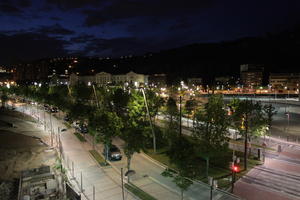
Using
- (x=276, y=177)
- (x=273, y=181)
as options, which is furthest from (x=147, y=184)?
(x=276, y=177)

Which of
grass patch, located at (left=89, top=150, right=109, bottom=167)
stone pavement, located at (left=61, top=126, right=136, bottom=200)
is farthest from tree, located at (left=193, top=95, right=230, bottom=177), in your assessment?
grass patch, located at (left=89, top=150, right=109, bottom=167)

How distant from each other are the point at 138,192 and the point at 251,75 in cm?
17060

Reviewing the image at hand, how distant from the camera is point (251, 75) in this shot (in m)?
173

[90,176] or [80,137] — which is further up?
[80,137]

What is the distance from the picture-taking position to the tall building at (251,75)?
16900 cm

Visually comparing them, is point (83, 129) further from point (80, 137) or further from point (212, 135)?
point (212, 135)

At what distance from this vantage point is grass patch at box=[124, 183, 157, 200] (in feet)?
66.4

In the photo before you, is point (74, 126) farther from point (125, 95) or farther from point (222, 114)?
point (222, 114)

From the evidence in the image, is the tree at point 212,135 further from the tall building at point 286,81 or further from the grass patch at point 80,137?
the tall building at point 286,81

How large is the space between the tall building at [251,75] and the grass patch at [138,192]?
160m

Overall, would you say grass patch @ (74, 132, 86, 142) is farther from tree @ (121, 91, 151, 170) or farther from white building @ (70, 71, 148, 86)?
white building @ (70, 71, 148, 86)

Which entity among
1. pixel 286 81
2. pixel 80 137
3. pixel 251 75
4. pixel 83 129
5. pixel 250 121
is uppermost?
pixel 251 75

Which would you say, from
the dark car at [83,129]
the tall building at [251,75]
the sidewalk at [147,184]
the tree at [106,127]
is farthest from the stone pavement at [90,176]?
the tall building at [251,75]

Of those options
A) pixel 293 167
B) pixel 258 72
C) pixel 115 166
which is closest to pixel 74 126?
pixel 115 166
